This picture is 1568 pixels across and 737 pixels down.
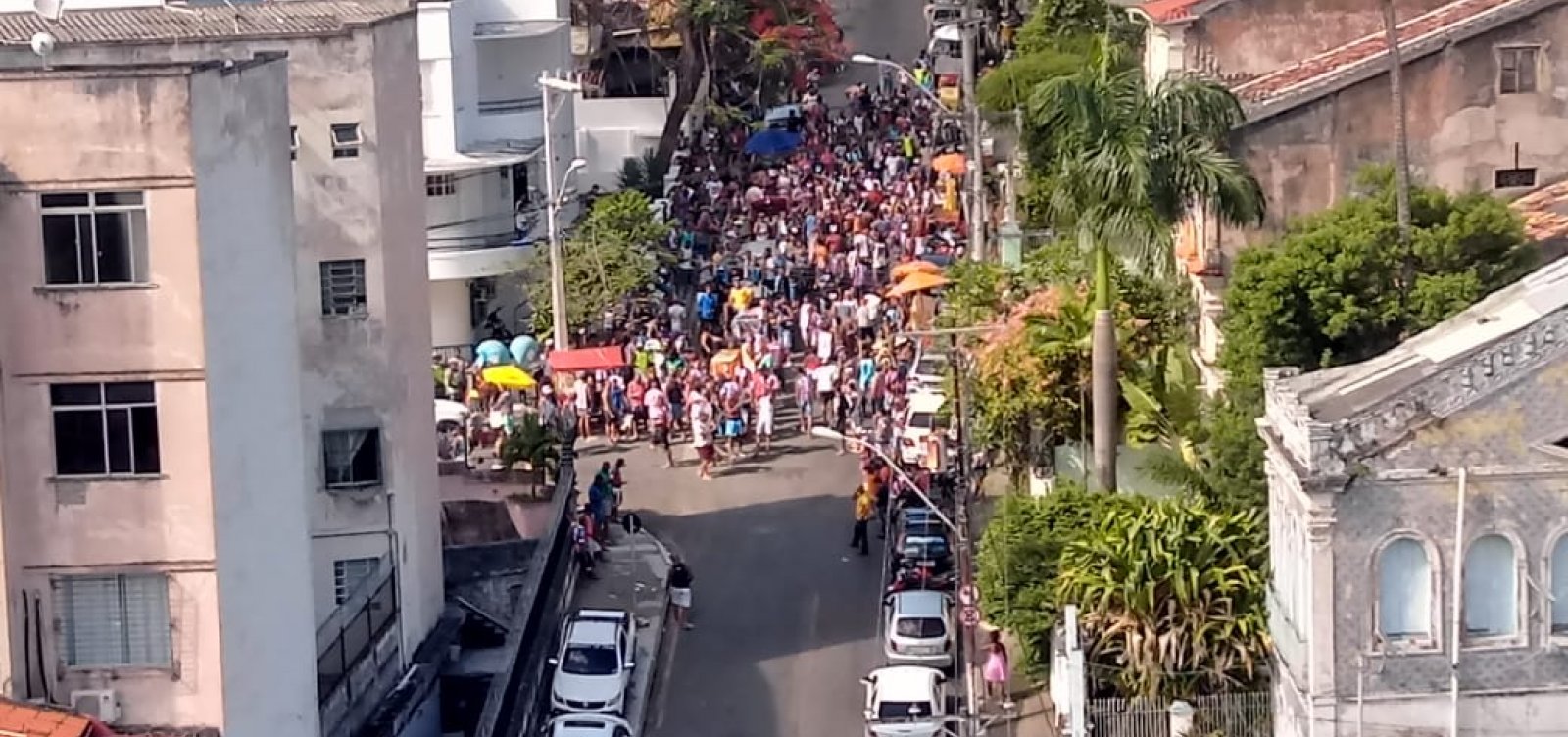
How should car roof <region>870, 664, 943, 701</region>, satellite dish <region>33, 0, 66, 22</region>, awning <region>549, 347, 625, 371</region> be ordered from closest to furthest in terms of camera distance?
1. satellite dish <region>33, 0, 66, 22</region>
2. car roof <region>870, 664, 943, 701</region>
3. awning <region>549, 347, 625, 371</region>

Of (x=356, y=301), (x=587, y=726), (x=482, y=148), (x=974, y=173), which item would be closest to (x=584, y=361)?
(x=974, y=173)

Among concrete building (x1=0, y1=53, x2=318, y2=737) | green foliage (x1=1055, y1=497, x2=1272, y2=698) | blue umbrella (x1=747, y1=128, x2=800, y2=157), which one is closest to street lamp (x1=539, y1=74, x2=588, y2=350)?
blue umbrella (x1=747, y1=128, x2=800, y2=157)

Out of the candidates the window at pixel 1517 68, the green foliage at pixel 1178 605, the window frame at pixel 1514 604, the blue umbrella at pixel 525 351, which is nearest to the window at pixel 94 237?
the green foliage at pixel 1178 605

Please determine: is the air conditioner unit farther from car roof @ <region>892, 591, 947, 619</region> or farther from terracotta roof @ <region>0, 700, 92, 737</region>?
car roof @ <region>892, 591, 947, 619</region>

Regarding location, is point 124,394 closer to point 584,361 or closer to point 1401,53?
point 1401,53

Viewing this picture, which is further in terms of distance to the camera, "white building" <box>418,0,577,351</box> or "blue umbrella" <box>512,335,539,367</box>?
"white building" <box>418,0,577,351</box>

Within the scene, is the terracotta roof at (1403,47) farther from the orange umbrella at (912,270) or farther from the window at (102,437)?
the window at (102,437)

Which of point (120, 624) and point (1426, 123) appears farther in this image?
point (1426, 123)
